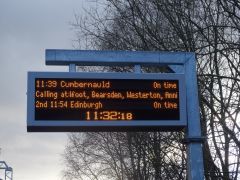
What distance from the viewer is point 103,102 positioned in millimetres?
Answer: 14953

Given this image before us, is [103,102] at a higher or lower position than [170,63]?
lower

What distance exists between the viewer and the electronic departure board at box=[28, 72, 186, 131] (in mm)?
14891

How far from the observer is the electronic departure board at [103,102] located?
14.9 metres

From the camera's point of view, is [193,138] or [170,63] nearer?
[193,138]

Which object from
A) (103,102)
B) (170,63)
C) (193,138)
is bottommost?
(193,138)

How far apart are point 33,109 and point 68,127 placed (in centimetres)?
74

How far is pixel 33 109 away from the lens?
14.9 metres

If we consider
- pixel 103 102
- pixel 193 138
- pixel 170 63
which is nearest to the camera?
pixel 103 102

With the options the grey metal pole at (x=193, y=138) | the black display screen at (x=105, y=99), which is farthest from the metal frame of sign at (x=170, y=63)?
the black display screen at (x=105, y=99)

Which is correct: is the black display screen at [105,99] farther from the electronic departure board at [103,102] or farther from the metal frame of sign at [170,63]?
the metal frame of sign at [170,63]

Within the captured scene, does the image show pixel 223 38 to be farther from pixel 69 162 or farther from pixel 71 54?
pixel 69 162

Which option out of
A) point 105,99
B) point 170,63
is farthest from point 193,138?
point 105,99

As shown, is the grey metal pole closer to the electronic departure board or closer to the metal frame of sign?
the metal frame of sign

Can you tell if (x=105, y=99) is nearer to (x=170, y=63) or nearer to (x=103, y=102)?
(x=103, y=102)
